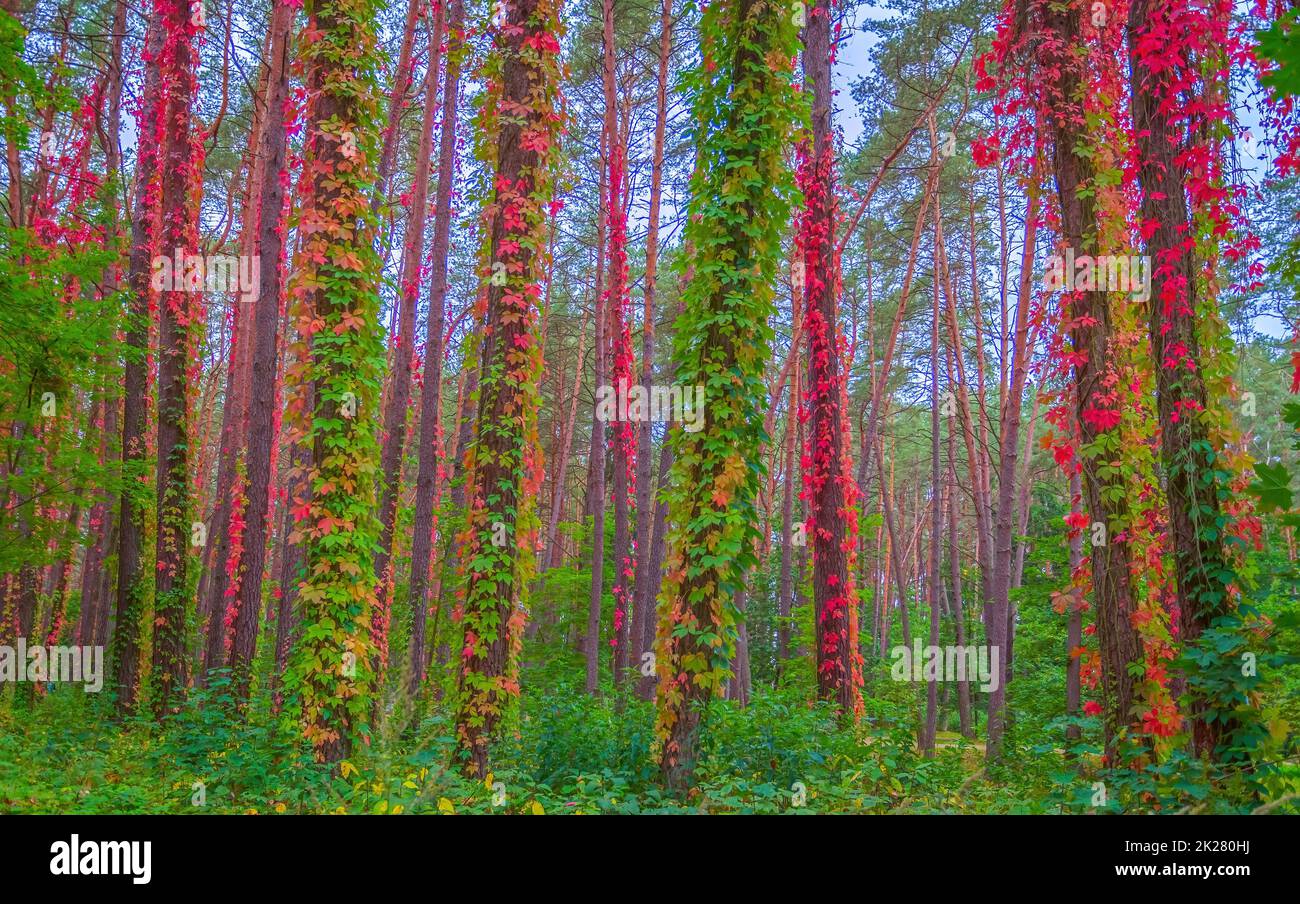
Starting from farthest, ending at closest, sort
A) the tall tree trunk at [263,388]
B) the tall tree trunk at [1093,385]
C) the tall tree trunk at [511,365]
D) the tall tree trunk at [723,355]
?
the tall tree trunk at [263,388]
the tall tree trunk at [511,365]
the tall tree trunk at [723,355]
the tall tree trunk at [1093,385]

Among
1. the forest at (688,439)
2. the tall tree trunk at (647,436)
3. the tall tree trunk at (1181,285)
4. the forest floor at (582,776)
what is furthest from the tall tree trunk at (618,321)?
the tall tree trunk at (1181,285)

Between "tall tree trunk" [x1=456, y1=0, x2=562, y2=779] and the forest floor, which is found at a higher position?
"tall tree trunk" [x1=456, y1=0, x2=562, y2=779]

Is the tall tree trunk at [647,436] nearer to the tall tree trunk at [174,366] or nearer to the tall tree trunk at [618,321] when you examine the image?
the tall tree trunk at [618,321]

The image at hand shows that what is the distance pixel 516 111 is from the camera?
324 inches

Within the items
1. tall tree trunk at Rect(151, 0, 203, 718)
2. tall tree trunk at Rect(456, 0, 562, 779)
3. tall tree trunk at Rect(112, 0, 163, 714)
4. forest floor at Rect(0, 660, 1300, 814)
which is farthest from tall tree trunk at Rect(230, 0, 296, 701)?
tall tree trunk at Rect(456, 0, 562, 779)

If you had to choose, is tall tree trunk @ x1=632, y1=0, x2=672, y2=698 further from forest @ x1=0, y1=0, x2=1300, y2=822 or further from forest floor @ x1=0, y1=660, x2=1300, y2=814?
forest floor @ x1=0, y1=660, x2=1300, y2=814

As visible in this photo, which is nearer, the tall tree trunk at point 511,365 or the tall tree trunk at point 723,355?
the tall tree trunk at point 723,355

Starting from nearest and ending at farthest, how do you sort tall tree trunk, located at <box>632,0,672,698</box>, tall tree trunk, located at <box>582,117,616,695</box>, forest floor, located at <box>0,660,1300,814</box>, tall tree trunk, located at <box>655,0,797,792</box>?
forest floor, located at <box>0,660,1300,814</box> → tall tree trunk, located at <box>655,0,797,792</box> → tall tree trunk, located at <box>632,0,672,698</box> → tall tree trunk, located at <box>582,117,616,695</box>

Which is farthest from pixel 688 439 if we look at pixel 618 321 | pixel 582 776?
pixel 618 321

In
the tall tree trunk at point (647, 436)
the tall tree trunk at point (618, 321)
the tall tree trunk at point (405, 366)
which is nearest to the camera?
the tall tree trunk at point (405, 366)

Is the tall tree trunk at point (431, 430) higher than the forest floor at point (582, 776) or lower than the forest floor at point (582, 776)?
higher

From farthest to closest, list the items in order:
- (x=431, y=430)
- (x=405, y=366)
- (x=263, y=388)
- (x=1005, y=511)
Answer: (x=405, y=366), (x=431, y=430), (x=1005, y=511), (x=263, y=388)

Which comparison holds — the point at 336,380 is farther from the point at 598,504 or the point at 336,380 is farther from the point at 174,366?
the point at 598,504
